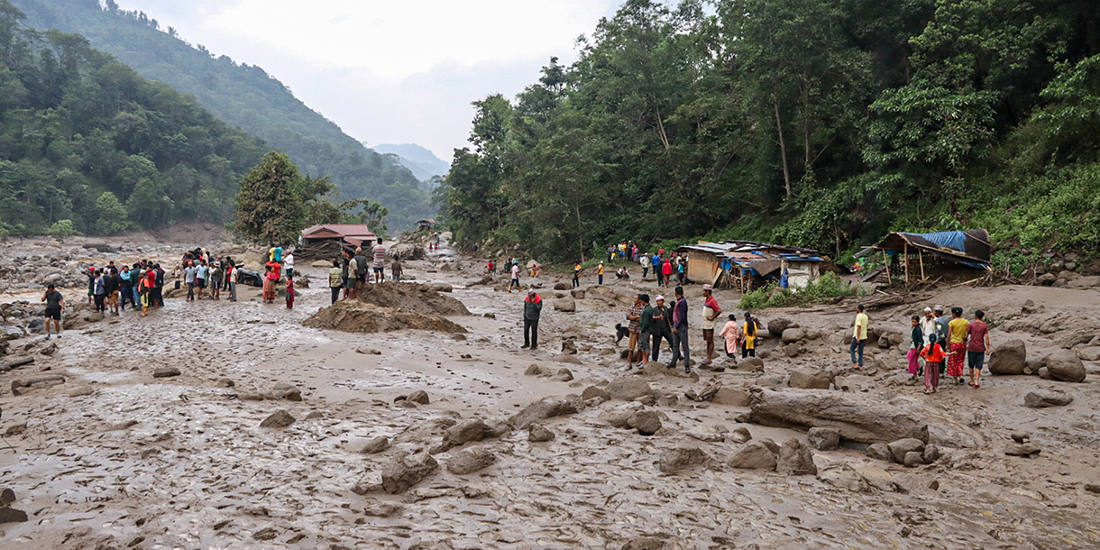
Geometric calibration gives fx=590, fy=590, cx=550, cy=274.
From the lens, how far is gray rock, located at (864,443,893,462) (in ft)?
23.8

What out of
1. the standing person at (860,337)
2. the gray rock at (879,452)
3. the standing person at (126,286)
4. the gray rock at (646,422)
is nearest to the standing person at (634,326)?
the standing person at (860,337)

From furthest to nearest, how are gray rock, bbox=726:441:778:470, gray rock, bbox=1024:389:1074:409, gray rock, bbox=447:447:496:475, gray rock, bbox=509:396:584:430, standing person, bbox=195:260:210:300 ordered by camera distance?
standing person, bbox=195:260:210:300 < gray rock, bbox=1024:389:1074:409 < gray rock, bbox=509:396:584:430 < gray rock, bbox=726:441:778:470 < gray rock, bbox=447:447:496:475

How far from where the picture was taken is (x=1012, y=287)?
17500 millimetres

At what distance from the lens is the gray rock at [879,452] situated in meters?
7.26

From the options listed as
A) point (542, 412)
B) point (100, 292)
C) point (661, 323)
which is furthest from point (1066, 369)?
point (100, 292)

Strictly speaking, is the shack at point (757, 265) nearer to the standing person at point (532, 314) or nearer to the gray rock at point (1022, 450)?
the standing person at point (532, 314)

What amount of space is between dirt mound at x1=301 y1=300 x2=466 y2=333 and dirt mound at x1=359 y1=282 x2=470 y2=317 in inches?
49.4

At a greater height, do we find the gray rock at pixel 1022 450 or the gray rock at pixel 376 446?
the gray rock at pixel 376 446

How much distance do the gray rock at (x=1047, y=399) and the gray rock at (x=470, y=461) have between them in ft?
28.6

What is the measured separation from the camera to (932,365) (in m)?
10.9

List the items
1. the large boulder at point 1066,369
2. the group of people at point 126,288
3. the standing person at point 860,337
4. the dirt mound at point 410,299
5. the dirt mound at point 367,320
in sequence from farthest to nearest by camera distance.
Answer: the group of people at point 126,288 < the dirt mound at point 410,299 < the dirt mound at point 367,320 < the standing person at point 860,337 < the large boulder at point 1066,369

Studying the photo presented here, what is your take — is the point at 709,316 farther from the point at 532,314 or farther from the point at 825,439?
the point at 825,439

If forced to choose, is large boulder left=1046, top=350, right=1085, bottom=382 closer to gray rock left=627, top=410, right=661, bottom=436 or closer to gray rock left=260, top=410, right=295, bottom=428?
Result: gray rock left=627, top=410, right=661, bottom=436

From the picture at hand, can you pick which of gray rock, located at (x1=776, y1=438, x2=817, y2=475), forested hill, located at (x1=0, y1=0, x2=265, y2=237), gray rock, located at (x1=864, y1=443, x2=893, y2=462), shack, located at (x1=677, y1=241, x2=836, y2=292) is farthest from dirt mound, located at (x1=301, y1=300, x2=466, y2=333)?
forested hill, located at (x1=0, y1=0, x2=265, y2=237)
